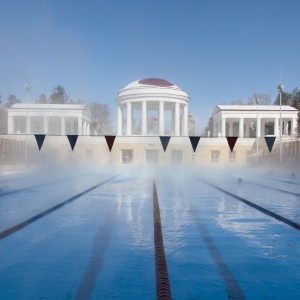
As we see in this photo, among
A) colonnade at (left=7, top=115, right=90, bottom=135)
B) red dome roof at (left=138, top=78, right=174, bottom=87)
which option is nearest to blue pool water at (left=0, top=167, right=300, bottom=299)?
colonnade at (left=7, top=115, right=90, bottom=135)

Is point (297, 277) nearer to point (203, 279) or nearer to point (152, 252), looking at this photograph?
point (203, 279)

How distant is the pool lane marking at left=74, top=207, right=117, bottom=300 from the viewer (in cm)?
278

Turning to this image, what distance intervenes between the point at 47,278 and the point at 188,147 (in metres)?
40.1

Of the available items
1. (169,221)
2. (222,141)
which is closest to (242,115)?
(222,141)

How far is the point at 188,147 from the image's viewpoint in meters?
42.8

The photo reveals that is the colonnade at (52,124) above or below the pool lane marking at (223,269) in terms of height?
above

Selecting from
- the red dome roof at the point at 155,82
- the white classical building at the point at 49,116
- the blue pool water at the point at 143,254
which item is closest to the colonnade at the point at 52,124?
the white classical building at the point at 49,116

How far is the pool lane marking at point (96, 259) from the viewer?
9.13ft

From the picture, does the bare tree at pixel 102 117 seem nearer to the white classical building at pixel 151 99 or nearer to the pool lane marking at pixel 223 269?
the white classical building at pixel 151 99

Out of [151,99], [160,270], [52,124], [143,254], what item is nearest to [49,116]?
[52,124]

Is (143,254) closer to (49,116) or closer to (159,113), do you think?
(159,113)

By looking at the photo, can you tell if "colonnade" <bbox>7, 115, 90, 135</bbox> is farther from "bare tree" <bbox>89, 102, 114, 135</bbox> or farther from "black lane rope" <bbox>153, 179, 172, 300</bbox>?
"black lane rope" <bbox>153, 179, 172, 300</bbox>

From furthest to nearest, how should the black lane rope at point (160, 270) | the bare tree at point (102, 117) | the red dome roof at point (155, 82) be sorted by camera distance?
the bare tree at point (102, 117) → the red dome roof at point (155, 82) → the black lane rope at point (160, 270)

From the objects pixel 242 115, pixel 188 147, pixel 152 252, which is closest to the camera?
pixel 152 252
